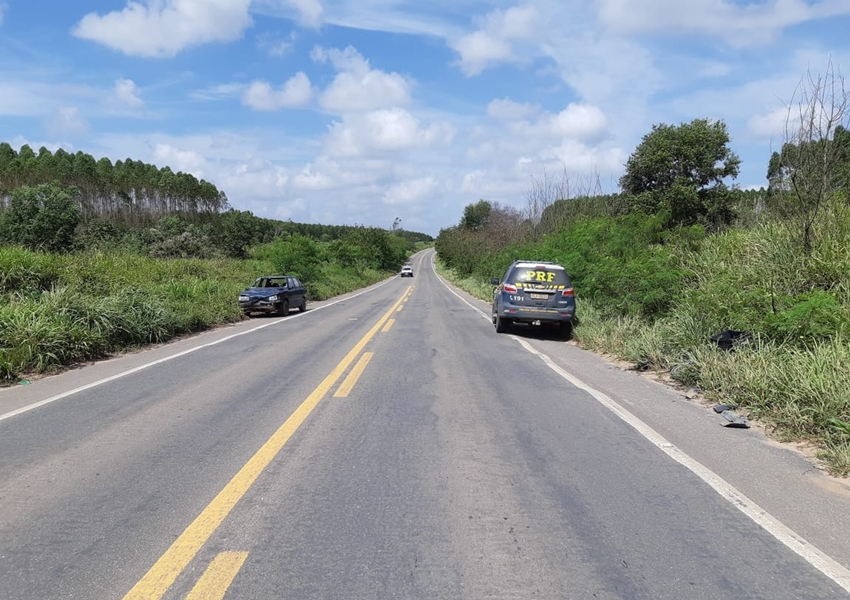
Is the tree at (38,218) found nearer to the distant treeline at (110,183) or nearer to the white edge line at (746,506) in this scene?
the distant treeline at (110,183)

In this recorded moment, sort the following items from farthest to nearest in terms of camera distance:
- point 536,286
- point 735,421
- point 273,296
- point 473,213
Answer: point 473,213 < point 273,296 < point 536,286 < point 735,421

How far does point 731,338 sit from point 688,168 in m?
23.2

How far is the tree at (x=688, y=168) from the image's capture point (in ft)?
92.4

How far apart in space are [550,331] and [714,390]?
8.72 m

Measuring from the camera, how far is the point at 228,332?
1560 centimetres

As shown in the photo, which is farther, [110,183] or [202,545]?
[110,183]

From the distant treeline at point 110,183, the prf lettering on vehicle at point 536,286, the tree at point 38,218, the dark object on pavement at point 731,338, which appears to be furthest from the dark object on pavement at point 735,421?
the distant treeline at point 110,183

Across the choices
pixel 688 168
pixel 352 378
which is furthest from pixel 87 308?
pixel 688 168

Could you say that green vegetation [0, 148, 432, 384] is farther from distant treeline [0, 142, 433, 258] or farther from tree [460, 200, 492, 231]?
tree [460, 200, 492, 231]

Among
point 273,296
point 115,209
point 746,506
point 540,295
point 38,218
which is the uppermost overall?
point 115,209

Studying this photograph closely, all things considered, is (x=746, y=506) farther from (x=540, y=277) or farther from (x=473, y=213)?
(x=473, y=213)

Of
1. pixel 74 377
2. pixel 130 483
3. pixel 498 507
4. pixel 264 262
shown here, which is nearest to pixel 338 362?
pixel 74 377

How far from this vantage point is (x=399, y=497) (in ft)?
13.8

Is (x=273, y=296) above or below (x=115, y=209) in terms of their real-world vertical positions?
below
